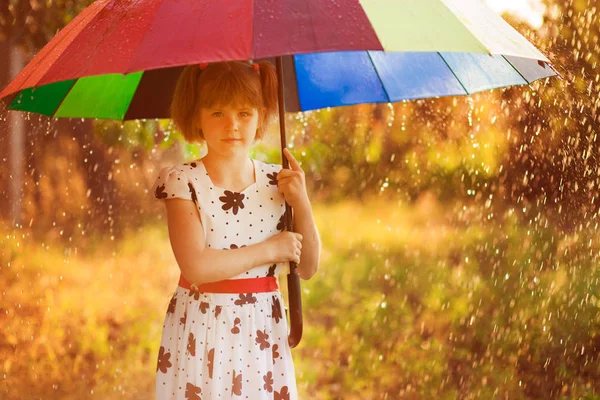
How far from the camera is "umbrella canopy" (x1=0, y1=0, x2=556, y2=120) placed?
1.65 metres

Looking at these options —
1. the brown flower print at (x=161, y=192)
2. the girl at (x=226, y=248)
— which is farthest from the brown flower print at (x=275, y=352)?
the brown flower print at (x=161, y=192)

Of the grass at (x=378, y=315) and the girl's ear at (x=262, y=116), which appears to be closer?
the girl's ear at (x=262, y=116)

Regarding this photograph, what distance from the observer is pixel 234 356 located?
2131 millimetres

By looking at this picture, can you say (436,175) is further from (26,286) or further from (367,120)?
(26,286)

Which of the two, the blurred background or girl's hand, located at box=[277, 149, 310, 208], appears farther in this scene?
the blurred background

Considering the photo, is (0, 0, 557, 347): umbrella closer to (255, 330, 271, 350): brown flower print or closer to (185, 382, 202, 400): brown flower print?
(255, 330, 271, 350): brown flower print

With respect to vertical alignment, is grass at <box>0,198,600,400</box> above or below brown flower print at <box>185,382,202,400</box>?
below

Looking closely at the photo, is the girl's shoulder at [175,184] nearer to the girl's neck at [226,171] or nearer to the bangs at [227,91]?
the girl's neck at [226,171]

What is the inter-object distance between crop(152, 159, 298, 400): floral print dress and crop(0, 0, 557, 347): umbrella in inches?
2.7

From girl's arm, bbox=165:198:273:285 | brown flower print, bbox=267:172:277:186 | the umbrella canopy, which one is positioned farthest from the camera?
brown flower print, bbox=267:172:277:186

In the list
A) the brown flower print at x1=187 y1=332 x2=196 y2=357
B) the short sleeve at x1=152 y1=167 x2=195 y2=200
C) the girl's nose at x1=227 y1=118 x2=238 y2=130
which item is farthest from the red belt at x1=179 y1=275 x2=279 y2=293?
the girl's nose at x1=227 y1=118 x2=238 y2=130

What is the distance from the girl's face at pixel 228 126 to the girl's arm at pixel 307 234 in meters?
0.21

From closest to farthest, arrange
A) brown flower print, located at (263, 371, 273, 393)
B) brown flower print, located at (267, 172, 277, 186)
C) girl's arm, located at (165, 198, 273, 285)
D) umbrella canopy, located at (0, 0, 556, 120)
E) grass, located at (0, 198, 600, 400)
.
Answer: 1. umbrella canopy, located at (0, 0, 556, 120)
2. girl's arm, located at (165, 198, 273, 285)
3. brown flower print, located at (263, 371, 273, 393)
4. brown flower print, located at (267, 172, 277, 186)
5. grass, located at (0, 198, 600, 400)

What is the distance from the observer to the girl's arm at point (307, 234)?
85.9 inches
